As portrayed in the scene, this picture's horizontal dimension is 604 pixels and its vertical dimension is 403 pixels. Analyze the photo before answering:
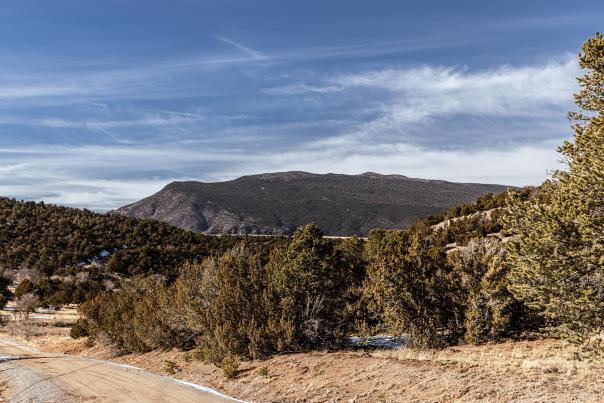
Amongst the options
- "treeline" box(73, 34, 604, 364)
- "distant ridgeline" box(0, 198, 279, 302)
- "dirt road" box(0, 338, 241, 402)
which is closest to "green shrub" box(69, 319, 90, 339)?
"dirt road" box(0, 338, 241, 402)

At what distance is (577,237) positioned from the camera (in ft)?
41.5

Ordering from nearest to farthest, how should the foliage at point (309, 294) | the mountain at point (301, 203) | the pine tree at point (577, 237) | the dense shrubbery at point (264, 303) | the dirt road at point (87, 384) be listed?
the pine tree at point (577, 237) < the dirt road at point (87, 384) < the dense shrubbery at point (264, 303) < the foliage at point (309, 294) < the mountain at point (301, 203)

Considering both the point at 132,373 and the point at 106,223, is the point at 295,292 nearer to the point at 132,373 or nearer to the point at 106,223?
the point at 132,373

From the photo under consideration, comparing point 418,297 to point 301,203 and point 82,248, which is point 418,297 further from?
point 301,203

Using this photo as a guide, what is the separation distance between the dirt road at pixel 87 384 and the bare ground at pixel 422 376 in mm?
1561

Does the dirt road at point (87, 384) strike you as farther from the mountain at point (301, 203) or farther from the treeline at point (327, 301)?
the mountain at point (301, 203)

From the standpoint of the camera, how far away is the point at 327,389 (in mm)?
17594

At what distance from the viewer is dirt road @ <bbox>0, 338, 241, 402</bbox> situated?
63.3 feet

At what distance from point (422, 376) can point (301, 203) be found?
128570 millimetres

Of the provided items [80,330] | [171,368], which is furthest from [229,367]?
[80,330]

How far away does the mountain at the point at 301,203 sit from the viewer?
123m

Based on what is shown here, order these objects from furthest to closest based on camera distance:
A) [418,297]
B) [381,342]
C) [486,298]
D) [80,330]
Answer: [80,330] → [381,342] → [418,297] → [486,298]

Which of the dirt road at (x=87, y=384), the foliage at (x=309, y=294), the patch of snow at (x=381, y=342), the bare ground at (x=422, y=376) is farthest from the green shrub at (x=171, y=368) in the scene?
the patch of snow at (x=381, y=342)

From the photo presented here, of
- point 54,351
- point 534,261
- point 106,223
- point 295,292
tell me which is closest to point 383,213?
point 106,223
